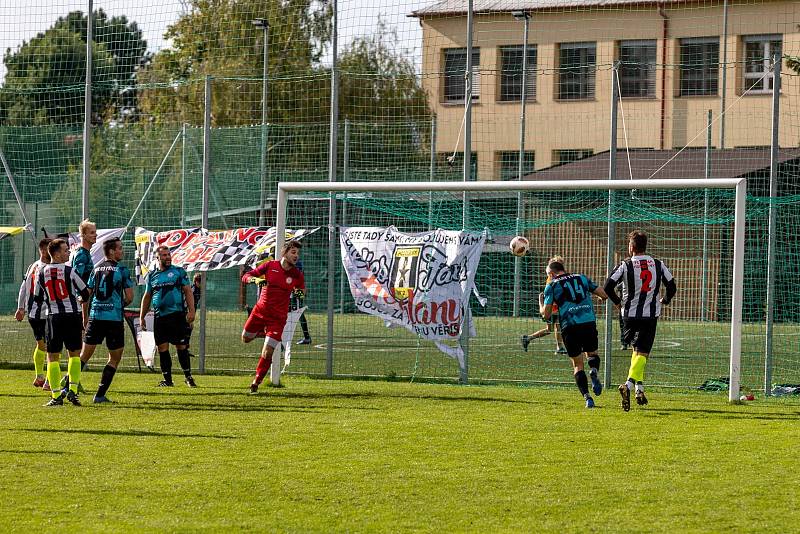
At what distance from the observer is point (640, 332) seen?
501 inches

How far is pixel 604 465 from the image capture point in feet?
29.0

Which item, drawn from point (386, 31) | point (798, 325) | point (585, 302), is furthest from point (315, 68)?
point (585, 302)

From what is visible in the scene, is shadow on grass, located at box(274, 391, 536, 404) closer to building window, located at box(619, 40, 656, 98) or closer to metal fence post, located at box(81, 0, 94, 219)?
metal fence post, located at box(81, 0, 94, 219)

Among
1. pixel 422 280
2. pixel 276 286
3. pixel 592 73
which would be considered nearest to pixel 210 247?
pixel 276 286

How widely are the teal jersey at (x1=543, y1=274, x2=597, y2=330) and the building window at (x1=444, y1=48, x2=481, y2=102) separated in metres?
4.26

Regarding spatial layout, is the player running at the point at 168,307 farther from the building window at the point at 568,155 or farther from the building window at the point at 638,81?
the building window at the point at 638,81

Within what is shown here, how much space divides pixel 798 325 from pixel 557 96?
763 cm

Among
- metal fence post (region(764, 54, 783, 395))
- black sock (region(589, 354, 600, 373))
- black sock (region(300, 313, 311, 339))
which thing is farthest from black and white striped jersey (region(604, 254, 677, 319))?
black sock (region(300, 313, 311, 339))

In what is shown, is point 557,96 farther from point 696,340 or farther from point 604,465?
point 604,465

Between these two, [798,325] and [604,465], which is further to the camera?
[798,325]

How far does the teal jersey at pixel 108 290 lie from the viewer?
498 inches

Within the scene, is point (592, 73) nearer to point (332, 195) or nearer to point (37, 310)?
point (332, 195)

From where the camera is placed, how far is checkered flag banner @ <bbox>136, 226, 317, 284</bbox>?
16.2 m

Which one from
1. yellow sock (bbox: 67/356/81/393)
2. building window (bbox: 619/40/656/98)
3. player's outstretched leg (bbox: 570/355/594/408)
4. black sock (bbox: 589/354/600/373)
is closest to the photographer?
player's outstretched leg (bbox: 570/355/594/408)
